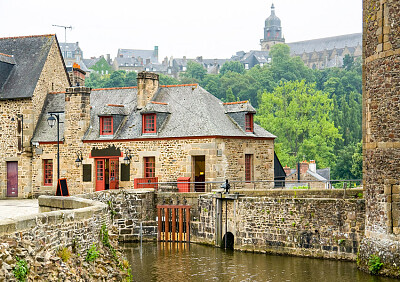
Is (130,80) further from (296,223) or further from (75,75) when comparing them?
(296,223)

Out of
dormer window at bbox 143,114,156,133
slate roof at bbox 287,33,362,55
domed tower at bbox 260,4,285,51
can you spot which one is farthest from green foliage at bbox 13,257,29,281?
domed tower at bbox 260,4,285,51

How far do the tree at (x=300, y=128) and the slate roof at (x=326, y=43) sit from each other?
Result: 271 feet

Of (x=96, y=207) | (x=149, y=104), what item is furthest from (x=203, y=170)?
(x=96, y=207)

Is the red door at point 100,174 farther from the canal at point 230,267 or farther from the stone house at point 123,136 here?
the canal at point 230,267

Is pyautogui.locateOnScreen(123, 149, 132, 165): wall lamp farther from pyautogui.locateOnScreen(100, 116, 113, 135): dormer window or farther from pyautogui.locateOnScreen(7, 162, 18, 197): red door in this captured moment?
pyautogui.locateOnScreen(7, 162, 18, 197): red door

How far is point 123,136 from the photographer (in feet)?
96.5

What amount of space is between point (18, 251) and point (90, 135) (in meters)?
20.4

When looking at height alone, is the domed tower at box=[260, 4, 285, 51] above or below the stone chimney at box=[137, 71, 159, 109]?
above

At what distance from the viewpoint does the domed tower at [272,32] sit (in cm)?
16100

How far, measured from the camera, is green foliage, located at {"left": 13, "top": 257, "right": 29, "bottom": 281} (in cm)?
973

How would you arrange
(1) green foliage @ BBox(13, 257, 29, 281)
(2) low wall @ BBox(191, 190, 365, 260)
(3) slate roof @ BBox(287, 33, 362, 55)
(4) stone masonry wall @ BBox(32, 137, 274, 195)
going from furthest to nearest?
(3) slate roof @ BBox(287, 33, 362, 55) → (4) stone masonry wall @ BBox(32, 137, 274, 195) → (2) low wall @ BBox(191, 190, 365, 260) → (1) green foliage @ BBox(13, 257, 29, 281)

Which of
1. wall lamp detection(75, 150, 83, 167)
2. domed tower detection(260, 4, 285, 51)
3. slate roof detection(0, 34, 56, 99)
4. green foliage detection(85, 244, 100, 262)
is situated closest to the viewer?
green foliage detection(85, 244, 100, 262)

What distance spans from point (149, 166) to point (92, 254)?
52.1 ft

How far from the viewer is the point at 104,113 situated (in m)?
29.7
